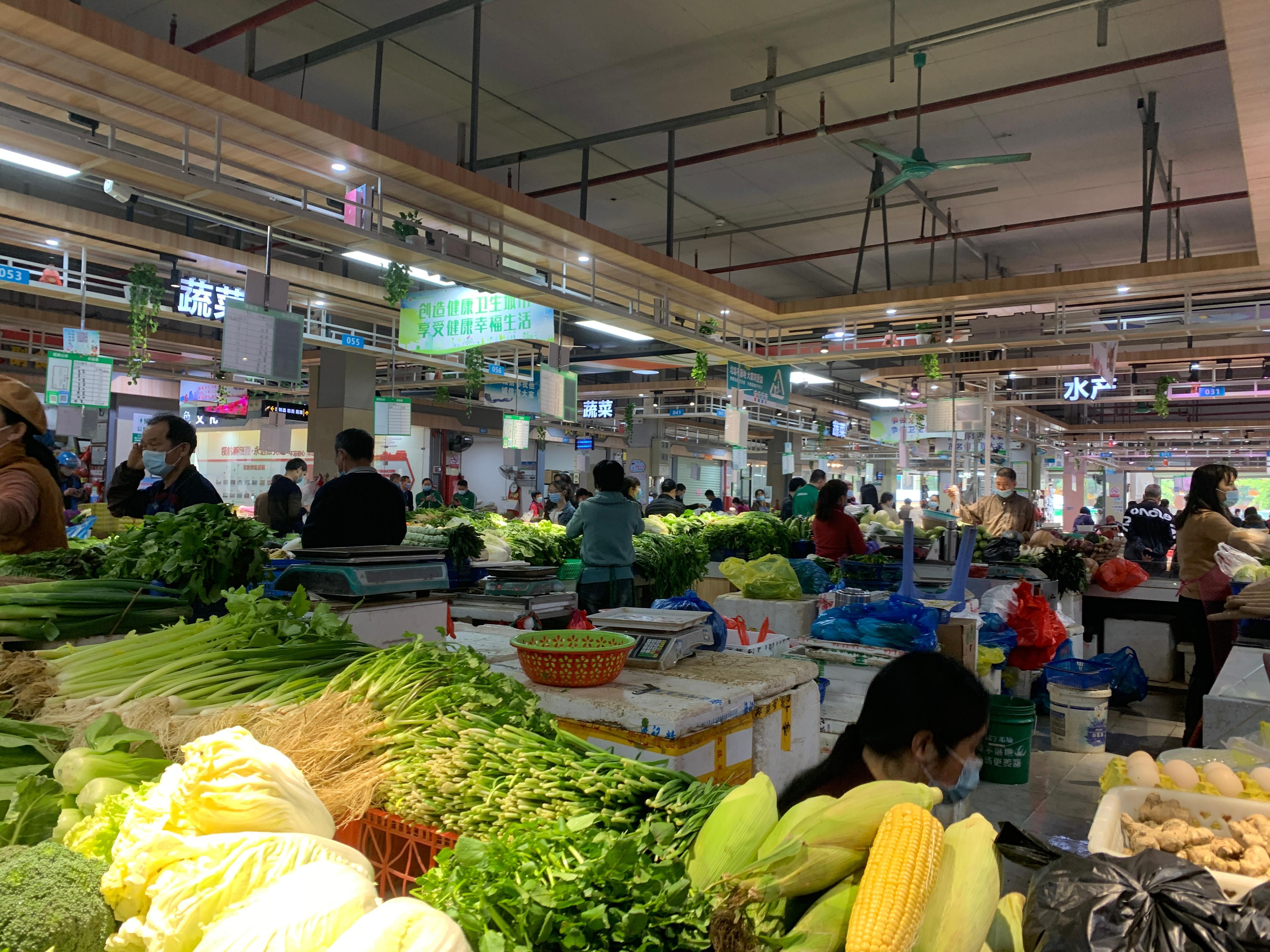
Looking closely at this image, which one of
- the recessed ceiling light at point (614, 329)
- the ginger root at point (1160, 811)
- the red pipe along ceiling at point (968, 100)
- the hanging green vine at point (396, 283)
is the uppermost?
the red pipe along ceiling at point (968, 100)

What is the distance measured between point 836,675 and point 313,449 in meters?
11.1

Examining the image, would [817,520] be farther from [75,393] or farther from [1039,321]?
[75,393]

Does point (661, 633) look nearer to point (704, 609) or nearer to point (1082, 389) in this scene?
point (704, 609)

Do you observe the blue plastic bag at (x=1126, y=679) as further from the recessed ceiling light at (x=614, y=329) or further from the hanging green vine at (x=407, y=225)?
the hanging green vine at (x=407, y=225)

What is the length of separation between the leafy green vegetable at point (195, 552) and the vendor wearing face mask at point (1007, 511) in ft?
25.0

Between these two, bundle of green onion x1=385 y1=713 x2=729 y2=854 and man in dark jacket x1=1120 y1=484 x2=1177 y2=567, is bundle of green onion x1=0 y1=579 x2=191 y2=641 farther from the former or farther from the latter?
man in dark jacket x1=1120 y1=484 x2=1177 y2=567

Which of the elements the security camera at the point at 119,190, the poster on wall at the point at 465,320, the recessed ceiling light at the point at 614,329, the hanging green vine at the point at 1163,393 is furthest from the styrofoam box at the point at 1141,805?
the hanging green vine at the point at 1163,393

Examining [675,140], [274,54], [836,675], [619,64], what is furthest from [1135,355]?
[274,54]

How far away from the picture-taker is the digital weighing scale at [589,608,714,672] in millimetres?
2979

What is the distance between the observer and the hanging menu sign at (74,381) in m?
10.5

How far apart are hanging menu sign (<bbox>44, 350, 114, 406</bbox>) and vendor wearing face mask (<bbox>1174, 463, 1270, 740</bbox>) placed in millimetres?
11842

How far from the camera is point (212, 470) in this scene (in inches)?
855

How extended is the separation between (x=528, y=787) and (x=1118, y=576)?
8565 millimetres

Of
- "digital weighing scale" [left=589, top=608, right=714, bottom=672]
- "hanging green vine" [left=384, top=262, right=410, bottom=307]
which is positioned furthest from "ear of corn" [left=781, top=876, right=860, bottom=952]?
"hanging green vine" [left=384, top=262, right=410, bottom=307]
